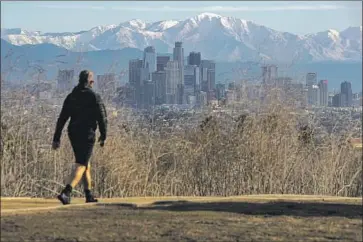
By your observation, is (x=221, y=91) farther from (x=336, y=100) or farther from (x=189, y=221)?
(x=189, y=221)

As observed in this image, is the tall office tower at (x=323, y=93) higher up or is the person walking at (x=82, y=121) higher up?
the tall office tower at (x=323, y=93)

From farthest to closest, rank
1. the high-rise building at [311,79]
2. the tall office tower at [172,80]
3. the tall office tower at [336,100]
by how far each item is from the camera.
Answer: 1. the tall office tower at [172,80]
2. the tall office tower at [336,100]
3. the high-rise building at [311,79]

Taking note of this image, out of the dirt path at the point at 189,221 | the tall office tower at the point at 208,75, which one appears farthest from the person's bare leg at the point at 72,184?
the tall office tower at the point at 208,75

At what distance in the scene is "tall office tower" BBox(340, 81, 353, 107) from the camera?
2183 cm

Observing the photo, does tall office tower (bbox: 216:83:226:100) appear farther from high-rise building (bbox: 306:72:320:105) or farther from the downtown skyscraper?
the downtown skyscraper

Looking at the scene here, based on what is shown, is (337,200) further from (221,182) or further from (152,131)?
(152,131)

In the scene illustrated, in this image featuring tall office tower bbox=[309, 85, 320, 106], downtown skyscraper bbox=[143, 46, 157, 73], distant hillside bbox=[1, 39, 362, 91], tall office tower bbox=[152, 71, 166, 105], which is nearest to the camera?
distant hillside bbox=[1, 39, 362, 91]

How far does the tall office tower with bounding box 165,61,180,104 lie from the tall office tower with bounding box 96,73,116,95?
4472mm

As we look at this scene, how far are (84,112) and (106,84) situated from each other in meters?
4.40

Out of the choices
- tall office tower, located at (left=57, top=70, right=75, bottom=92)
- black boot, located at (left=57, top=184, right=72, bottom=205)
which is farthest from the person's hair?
tall office tower, located at (left=57, top=70, right=75, bottom=92)

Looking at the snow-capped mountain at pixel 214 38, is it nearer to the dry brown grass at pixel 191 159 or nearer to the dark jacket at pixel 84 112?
the dry brown grass at pixel 191 159

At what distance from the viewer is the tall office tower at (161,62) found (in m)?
23.2

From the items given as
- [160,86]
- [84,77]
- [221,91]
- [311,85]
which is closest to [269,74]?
[221,91]

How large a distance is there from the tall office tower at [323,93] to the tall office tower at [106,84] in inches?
229
